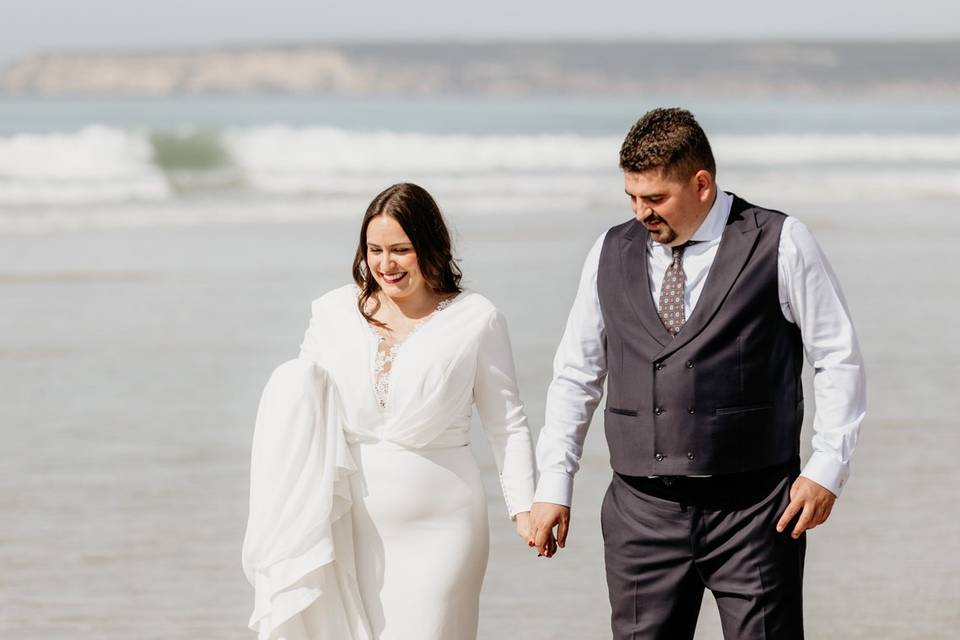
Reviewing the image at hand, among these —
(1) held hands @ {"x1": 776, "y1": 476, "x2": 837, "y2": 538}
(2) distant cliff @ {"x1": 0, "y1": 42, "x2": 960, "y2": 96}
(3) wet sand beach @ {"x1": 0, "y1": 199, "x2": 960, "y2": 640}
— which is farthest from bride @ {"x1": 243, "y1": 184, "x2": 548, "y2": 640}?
(2) distant cliff @ {"x1": 0, "y1": 42, "x2": 960, "y2": 96}

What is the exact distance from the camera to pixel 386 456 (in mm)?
3680

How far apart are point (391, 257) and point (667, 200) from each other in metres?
0.76

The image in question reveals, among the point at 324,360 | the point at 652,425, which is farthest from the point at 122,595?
the point at 652,425

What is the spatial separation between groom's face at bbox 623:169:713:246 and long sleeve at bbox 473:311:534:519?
60 centimetres

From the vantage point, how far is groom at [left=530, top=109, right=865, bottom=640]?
3256mm

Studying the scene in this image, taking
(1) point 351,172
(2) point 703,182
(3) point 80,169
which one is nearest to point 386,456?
(2) point 703,182

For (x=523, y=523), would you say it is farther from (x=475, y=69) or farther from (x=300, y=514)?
(x=475, y=69)

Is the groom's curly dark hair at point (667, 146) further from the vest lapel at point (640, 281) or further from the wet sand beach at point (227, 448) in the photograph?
the wet sand beach at point (227, 448)

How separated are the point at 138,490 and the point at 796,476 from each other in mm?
3974

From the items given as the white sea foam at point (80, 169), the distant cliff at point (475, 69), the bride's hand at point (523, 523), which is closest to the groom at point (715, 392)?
the bride's hand at point (523, 523)

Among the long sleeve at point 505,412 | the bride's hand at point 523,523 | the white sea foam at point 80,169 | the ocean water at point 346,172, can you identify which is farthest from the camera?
the white sea foam at point 80,169

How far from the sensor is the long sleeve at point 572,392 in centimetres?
348

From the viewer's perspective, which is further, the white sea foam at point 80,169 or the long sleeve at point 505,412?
the white sea foam at point 80,169

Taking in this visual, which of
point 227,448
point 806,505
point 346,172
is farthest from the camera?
point 346,172
